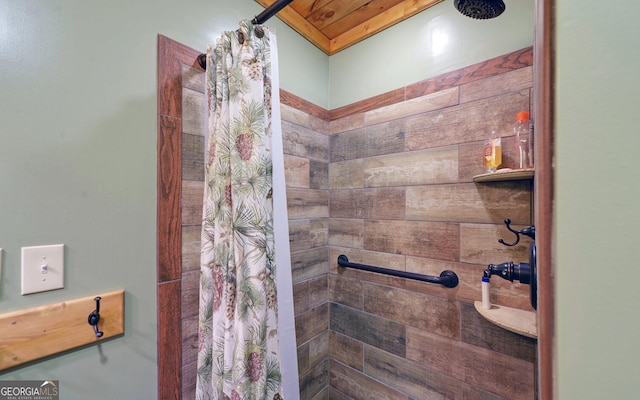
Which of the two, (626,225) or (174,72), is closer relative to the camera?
(626,225)

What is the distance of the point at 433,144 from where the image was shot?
1148 millimetres

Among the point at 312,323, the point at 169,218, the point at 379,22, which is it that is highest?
the point at 379,22

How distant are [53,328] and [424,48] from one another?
1.73 metres

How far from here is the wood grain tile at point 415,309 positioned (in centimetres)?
109

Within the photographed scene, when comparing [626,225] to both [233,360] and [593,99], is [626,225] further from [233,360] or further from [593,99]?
[233,360]

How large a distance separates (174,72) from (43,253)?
70cm

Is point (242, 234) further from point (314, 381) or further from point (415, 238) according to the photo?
point (314, 381)

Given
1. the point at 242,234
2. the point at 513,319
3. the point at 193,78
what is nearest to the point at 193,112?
the point at 193,78

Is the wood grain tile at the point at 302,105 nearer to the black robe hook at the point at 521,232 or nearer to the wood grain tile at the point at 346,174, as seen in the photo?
the wood grain tile at the point at 346,174

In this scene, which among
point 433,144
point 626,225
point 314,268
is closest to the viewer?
point 626,225

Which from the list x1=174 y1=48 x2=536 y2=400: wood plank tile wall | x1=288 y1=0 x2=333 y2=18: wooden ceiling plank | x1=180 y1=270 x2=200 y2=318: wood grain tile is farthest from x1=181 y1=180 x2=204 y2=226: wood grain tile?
x1=288 y1=0 x2=333 y2=18: wooden ceiling plank

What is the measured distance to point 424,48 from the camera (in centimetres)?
119

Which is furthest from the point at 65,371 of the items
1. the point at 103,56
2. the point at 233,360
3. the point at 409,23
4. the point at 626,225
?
the point at 409,23

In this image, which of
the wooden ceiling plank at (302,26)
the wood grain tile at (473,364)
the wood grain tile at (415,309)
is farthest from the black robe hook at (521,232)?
the wooden ceiling plank at (302,26)
